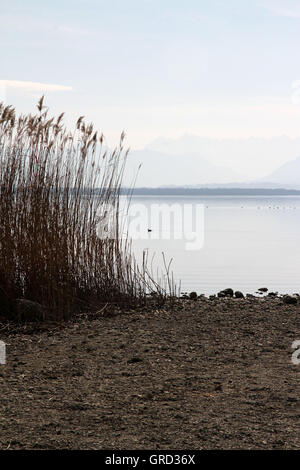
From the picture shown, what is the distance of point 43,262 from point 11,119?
1.23m

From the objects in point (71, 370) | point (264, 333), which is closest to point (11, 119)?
point (71, 370)

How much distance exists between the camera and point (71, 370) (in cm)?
435

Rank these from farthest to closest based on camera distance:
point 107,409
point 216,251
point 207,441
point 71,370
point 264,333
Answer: point 216,251 < point 264,333 < point 71,370 < point 107,409 < point 207,441

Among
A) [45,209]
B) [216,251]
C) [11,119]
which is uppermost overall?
[11,119]

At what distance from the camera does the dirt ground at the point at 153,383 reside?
3178 mm

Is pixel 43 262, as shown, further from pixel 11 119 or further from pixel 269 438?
pixel 269 438

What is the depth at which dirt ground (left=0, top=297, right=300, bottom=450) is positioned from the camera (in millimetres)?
3178
